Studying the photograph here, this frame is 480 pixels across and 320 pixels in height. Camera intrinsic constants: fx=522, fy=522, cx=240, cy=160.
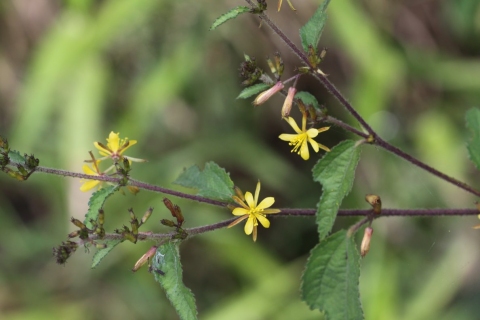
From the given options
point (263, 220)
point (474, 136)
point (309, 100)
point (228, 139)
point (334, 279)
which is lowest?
point (334, 279)

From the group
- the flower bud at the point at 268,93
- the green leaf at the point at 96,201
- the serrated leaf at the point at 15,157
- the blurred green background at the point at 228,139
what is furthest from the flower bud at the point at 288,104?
the blurred green background at the point at 228,139

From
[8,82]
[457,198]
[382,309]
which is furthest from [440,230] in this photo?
[8,82]

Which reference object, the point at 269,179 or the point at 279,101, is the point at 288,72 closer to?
the point at 279,101

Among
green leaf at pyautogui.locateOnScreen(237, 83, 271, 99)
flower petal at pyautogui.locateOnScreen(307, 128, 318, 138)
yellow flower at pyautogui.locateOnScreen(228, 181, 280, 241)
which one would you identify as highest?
green leaf at pyautogui.locateOnScreen(237, 83, 271, 99)

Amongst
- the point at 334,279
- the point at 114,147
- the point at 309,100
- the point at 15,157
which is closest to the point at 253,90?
the point at 309,100

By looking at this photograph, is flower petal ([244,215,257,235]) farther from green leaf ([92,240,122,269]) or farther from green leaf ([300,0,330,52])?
green leaf ([300,0,330,52])

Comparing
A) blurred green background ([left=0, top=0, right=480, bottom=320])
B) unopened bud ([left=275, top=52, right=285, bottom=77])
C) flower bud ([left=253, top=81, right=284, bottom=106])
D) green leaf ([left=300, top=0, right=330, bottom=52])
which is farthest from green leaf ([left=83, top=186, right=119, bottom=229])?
blurred green background ([left=0, top=0, right=480, bottom=320])

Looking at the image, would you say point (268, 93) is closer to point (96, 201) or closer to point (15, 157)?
point (96, 201)
